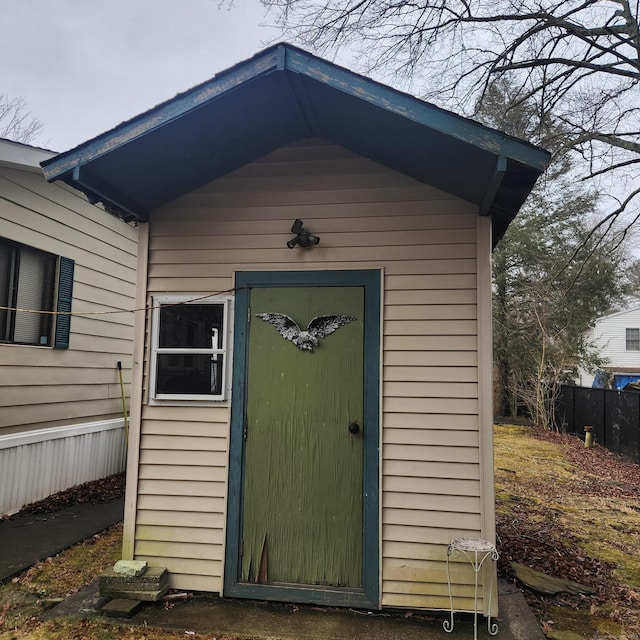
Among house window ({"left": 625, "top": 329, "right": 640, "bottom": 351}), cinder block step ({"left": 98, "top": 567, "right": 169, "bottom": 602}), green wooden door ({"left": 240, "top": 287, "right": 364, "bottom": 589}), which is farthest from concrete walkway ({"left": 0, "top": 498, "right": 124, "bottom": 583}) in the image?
house window ({"left": 625, "top": 329, "right": 640, "bottom": 351})

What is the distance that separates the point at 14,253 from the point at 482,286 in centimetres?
477

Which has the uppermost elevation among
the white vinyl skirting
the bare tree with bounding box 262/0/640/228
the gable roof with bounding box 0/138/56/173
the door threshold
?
the bare tree with bounding box 262/0/640/228

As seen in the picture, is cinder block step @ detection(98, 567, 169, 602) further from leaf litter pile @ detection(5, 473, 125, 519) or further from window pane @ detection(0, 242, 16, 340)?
window pane @ detection(0, 242, 16, 340)

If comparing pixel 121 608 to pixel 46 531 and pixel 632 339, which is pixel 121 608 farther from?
pixel 632 339

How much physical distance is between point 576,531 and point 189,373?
4.36m

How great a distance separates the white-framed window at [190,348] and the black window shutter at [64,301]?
2.83m

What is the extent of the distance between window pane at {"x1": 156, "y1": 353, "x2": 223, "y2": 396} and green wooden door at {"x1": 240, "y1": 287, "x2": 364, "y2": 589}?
0.26m

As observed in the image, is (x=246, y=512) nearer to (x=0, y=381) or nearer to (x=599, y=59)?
(x=0, y=381)

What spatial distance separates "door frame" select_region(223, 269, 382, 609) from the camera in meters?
3.15

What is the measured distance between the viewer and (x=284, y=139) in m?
3.52

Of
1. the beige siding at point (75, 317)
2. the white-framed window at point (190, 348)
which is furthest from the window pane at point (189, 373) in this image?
the beige siding at point (75, 317)

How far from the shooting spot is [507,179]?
2891 mm

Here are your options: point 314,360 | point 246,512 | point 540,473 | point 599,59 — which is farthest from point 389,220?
point 599,59

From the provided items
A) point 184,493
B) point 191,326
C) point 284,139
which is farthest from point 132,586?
point 284,139
